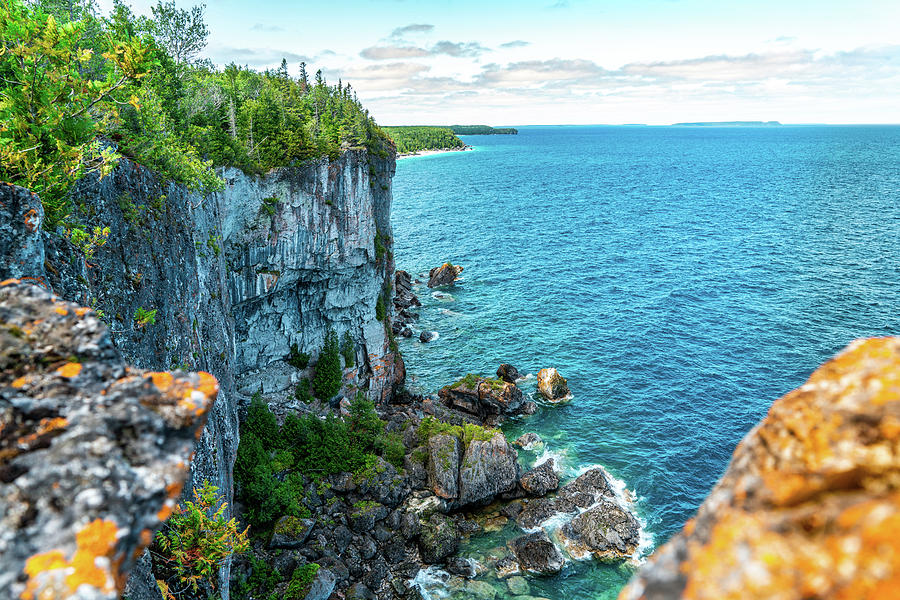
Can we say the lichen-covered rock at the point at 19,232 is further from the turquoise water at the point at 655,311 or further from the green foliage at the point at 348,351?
the green foliage at the point at 348,351

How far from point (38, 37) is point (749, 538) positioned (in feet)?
53.2

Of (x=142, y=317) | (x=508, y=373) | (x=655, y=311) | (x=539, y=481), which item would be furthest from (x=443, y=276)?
(x=142, y=317)

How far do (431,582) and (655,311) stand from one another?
50.5 metres

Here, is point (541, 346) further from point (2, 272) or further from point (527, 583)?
point (2, 272)

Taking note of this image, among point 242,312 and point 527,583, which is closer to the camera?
point 527,583

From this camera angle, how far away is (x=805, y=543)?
3.36 meters

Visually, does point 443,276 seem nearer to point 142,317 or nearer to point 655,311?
point 655,311

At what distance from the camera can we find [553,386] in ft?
173

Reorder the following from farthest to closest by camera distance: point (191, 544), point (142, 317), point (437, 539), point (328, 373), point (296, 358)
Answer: point (328, 373), point (296, 358), point (437, 539), point (142, 317), point (191, 544)

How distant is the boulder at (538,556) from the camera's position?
33.9m

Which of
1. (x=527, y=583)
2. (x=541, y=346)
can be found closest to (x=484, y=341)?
(x=541, y=346)

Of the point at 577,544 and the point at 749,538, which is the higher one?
the point at 749,538

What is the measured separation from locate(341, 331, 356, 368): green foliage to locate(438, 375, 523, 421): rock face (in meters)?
10.6

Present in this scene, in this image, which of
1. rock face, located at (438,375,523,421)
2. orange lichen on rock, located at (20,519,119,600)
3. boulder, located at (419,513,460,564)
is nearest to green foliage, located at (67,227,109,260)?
orange lichen on rock, located at (20,519,119,600)
